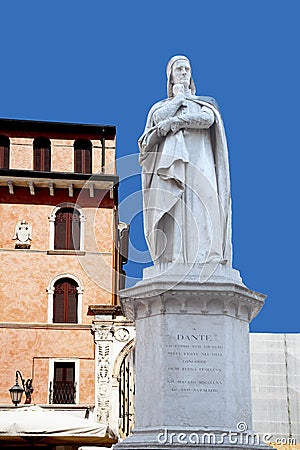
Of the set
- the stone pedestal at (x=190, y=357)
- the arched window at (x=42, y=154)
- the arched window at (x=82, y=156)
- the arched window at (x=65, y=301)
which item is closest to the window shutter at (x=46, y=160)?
the arched window at (x=42, y=154)

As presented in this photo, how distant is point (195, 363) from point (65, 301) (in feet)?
93.5

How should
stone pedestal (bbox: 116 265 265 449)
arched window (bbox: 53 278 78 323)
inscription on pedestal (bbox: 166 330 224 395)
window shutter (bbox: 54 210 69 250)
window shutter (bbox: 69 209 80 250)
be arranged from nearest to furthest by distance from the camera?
stone pedestal (bbox: 116 265 265 449) < inscription on pedestal (bbox: 166 330 224 395) < arched window (bbox: 53 278 78 323) < window shutter (bbox: 69 209 80 250) < window shutter (bbox: 54 210 69 250)

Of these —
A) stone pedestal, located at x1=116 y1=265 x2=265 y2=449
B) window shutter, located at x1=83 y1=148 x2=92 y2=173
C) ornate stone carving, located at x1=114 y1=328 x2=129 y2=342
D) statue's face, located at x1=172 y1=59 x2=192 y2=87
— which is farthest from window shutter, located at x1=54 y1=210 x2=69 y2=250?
stone pedestal, located at x1=116 y1=265 x2=265 y2=449

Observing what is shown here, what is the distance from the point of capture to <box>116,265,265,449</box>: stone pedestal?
27.1 feet

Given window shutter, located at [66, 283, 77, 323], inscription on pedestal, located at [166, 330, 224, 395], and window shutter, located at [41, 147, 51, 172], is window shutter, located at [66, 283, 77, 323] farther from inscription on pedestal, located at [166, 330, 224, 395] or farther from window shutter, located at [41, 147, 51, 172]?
inscription on pedestal, located at [166, 330, 224, 395]

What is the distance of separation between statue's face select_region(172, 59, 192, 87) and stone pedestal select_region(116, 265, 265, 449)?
8.31 ft

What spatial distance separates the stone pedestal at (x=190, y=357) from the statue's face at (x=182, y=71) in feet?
8.31

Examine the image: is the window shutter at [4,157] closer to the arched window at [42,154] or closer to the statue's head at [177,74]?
the arched window at [42,154]

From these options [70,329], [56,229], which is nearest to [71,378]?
[70,329]

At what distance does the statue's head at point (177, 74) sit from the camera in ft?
32.8

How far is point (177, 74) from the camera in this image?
10.0 meters

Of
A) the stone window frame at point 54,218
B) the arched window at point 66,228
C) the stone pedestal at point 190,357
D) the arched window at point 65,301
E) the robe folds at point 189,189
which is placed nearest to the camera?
the stone pedestal at point 190,357

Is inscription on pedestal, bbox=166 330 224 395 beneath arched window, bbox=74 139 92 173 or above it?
beneath

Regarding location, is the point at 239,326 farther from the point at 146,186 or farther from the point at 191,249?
the point at 146,186
